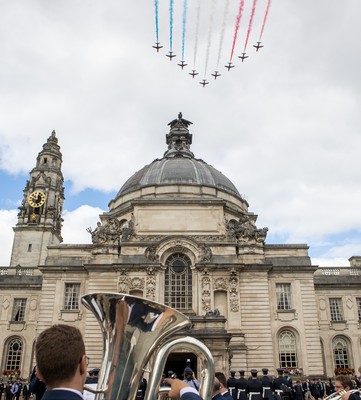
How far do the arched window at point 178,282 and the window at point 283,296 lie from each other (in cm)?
662

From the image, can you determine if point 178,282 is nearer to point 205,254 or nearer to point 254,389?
point 205,254

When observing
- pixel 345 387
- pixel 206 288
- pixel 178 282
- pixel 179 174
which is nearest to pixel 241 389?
pixel 345 387

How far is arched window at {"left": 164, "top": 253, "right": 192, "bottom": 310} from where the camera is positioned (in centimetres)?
3003

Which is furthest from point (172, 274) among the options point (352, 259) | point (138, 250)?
point (352, 259)

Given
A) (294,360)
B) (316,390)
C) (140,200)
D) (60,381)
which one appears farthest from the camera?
(140,200)

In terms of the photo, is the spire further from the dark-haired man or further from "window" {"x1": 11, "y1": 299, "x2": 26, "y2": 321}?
the dark-haired man

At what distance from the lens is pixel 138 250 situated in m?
31.5

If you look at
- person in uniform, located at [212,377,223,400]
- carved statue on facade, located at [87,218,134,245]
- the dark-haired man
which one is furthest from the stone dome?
the dark-haired man

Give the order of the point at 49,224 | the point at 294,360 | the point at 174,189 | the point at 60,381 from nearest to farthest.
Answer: the point at 60,381
the point at 294,360
the point at 174,189
the point at 49,224

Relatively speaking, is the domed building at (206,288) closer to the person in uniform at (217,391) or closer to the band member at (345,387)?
the band member at (345,387)

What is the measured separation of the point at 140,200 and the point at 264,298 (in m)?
12.4

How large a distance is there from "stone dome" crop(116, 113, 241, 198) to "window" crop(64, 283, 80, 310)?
12770mm

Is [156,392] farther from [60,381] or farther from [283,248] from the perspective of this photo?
[283,248]

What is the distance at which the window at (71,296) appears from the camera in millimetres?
31484
